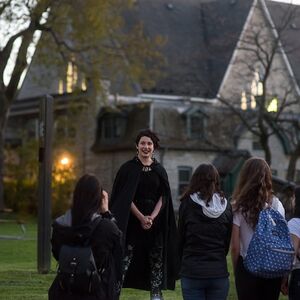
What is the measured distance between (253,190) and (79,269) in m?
1.81

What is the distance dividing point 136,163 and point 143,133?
0.34 meters

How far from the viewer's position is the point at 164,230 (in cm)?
912

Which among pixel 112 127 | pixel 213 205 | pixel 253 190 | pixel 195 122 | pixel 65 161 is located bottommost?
pixel 65 161

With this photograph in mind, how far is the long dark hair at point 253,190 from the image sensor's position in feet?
22.9

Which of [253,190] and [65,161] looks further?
[65,161]

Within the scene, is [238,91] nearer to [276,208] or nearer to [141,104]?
[141,104]

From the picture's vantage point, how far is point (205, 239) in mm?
6977

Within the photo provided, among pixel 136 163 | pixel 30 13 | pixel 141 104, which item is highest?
pixel 30 13

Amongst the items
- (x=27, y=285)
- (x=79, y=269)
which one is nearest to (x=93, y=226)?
(x=79, y=269)

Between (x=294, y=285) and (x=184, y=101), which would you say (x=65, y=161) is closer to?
(x=184, y=101)

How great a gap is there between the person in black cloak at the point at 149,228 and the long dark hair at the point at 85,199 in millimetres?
2852

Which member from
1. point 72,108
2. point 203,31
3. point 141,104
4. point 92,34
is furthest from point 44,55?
point 203,31

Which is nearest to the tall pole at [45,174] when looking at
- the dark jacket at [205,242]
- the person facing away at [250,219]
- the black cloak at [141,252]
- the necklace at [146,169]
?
the black cloak at [141,252]

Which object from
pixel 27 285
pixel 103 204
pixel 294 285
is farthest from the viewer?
pixel 27 285
